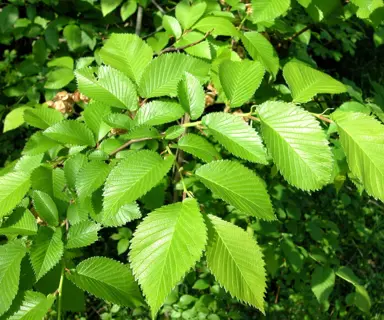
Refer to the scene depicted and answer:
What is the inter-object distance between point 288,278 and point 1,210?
6.62ft

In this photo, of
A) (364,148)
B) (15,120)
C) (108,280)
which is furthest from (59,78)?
(364,148)

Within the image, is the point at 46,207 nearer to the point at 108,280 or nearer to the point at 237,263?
the point at 108,280

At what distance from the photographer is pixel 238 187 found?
734 mm

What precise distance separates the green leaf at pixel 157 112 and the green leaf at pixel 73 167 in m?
0.15

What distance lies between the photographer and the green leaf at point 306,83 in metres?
0.86

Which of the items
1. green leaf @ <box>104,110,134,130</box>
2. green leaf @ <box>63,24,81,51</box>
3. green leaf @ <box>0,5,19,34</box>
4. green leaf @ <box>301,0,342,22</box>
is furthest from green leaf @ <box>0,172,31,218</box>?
green leaf @ <box>0,5,19,34</box>

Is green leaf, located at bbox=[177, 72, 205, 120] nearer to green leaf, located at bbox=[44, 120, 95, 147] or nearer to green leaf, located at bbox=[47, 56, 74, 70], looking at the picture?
green leaf, located at bbox=[44, 120, 95, 147]

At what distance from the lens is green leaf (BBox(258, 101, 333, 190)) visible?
70 cm

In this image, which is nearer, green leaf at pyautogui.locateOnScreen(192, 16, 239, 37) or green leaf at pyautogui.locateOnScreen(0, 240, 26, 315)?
green leaf at pyautogui.locateOnScreen(0, 240, 26, 315)

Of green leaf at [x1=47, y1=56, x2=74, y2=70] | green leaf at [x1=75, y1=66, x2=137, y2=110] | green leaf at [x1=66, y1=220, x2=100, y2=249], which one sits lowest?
green leaf at [x1=47, y1=56, x2=74, y2=70]

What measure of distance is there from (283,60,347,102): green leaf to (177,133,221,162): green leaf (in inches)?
8.4

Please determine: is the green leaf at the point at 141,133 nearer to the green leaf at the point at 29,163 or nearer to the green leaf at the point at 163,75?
the green leaf at the point at 163,75

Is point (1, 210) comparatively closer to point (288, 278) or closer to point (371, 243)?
point (288, 278)

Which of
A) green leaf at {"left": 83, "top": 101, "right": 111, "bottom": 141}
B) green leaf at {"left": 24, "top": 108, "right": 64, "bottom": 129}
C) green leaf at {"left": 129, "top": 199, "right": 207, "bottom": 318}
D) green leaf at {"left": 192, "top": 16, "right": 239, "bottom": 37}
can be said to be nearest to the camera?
green leaf at {"left": 129, "top": 199, "right": 207, "bottom": 318}
